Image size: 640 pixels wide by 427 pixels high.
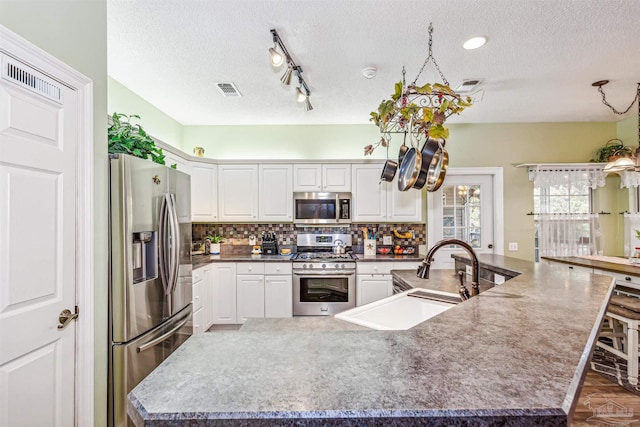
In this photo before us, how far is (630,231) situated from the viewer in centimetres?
381

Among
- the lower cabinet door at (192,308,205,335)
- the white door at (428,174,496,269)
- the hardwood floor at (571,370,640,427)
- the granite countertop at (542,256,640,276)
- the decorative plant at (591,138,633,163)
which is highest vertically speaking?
the decorative plant at (591,138,633,163)

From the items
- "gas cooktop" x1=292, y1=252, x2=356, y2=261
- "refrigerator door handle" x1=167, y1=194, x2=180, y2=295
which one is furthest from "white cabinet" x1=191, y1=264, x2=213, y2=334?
"gas cooktop" x1=292, y1=252, x2=356, y2=261

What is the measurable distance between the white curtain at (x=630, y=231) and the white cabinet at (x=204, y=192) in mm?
5270

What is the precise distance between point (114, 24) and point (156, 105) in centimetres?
154

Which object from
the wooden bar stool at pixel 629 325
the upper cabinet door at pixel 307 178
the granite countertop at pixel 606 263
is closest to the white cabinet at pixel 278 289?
the upper cabinet door at pixel 307 178

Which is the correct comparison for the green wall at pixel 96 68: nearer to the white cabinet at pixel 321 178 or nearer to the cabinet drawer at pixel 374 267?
the white cabinet at pixel 321 178

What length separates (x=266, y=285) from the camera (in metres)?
3.64

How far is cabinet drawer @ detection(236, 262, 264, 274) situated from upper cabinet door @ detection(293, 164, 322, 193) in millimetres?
1099

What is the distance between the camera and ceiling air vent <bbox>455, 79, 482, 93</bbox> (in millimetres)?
2862

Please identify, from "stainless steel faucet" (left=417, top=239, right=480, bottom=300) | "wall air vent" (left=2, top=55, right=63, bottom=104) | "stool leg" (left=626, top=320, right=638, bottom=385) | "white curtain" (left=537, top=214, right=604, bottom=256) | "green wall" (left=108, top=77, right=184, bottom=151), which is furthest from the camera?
"white curtain" (left=537, top=214, right=604, bottom=256)

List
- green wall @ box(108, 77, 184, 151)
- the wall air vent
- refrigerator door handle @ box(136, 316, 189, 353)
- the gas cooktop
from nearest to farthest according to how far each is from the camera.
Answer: the wall air vent < refrigerator door handle @ box(136, 316, 189, 353) < green wall @ box(108, 77, 184, 151) < the gas cooktop

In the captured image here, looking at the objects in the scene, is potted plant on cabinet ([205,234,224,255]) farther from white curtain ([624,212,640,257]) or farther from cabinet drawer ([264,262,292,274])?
white curtain ([624,212,640,257])

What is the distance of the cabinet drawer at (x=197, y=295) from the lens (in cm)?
325

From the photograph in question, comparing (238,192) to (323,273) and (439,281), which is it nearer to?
(323,273)
